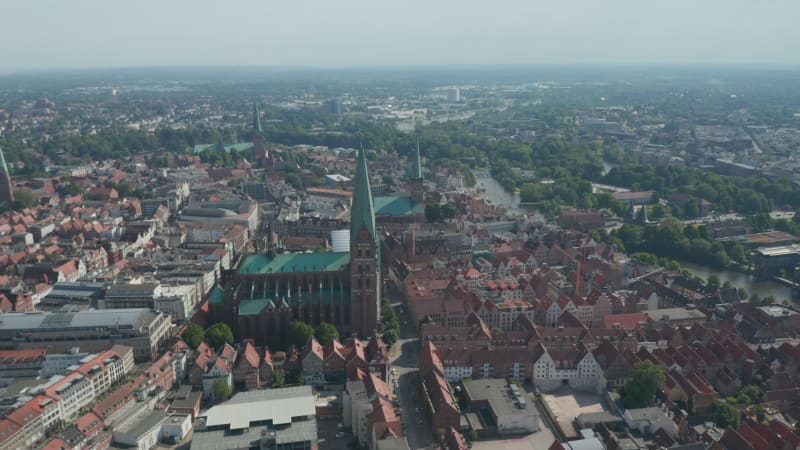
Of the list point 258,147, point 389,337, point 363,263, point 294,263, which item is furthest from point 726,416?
point 258,147

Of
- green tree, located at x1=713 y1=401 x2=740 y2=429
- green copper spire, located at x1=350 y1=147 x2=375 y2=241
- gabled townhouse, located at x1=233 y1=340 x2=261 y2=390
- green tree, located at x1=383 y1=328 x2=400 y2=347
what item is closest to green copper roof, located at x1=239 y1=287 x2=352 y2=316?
green tree, located at x1=383 y1=328 x2=400 y2=347

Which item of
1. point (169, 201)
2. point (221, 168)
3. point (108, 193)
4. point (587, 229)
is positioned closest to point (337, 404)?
point (587, 229)

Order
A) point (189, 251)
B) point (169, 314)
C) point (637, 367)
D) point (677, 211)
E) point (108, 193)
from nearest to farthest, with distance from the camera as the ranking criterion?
1. point (637, 367)
2. point (169, 314)
3. point (189, 251)
4. point (677, 211)
5. point (108, 193)

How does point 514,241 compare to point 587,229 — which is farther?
point 587,229

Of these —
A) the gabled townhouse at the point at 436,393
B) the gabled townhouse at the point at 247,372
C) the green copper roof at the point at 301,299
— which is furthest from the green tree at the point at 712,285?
the gabled townhouse at the point at 247,372

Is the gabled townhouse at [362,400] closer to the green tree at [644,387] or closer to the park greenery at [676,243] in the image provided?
the green tree at [644,387]

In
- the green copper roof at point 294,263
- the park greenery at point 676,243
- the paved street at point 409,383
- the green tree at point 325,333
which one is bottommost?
the park greenery at point 676,243

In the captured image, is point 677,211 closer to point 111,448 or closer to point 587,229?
point 587,229

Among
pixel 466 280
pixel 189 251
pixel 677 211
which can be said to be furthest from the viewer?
pixel 677 211
